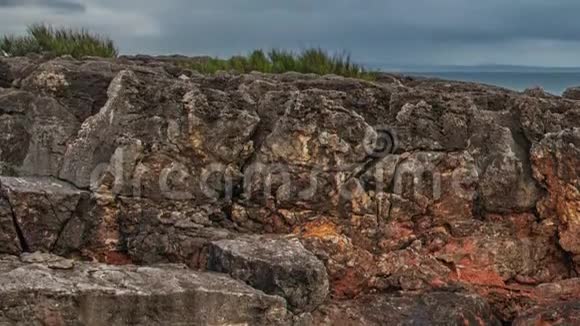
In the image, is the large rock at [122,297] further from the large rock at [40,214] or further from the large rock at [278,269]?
the large rock at [40,214]

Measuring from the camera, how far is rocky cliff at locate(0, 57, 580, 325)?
20.1 feet

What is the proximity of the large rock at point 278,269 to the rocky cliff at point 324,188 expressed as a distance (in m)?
0.10

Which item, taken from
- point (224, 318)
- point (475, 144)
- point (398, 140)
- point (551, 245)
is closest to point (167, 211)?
point (224, 318)

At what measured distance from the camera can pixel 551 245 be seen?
6.46 metres

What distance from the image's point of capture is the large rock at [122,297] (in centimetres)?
490

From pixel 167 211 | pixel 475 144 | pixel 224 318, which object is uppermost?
pixel 475 144

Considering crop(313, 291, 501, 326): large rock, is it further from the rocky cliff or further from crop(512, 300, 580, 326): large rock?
crop(512, 300, 580, 326): large rock

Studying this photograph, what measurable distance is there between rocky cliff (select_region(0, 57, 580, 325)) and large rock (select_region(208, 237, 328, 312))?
0.34 ft

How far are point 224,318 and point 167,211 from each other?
1198 mm

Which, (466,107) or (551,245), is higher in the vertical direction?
(466,107)

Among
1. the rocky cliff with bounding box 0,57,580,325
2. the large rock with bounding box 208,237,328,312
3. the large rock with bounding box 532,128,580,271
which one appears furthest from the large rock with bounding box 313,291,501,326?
the large rock with bounding box 532,128,580,271

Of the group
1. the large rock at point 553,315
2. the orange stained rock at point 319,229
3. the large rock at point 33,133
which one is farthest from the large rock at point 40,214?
the large rock at point 553,315

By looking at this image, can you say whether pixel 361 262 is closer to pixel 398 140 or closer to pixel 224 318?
pixel 398 140

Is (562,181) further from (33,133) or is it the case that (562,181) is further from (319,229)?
(33,133)
